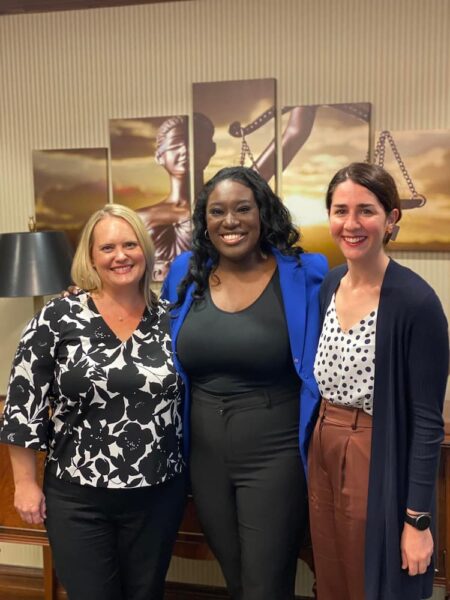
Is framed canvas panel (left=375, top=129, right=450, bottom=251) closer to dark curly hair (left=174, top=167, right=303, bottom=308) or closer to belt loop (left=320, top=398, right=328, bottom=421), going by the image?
dark curly hair (left=174, top=167, right=303, bottom=308)

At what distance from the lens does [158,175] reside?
8.27ft

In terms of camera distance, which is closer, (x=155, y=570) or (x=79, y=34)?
(x=155, y=570)

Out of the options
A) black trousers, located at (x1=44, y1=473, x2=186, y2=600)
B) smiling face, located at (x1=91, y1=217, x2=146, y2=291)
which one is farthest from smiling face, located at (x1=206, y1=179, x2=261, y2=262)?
black trousers, located at (x1=44, y1=473, x2=186, y2=600)

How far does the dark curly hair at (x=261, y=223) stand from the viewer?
5.77ft

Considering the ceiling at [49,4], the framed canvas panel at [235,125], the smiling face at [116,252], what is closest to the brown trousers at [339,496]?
the smiling face at [116,252]

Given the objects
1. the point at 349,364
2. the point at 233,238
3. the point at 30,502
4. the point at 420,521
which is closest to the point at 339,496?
the point at 420,521

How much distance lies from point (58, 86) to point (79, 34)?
22 cm

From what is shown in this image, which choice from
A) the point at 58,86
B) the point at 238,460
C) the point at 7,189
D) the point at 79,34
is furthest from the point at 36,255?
the point at 238,460

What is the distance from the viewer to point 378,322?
1.40m

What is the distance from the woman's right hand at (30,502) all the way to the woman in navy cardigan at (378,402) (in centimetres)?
76

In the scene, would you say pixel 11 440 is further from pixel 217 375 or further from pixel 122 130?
pixel 122 130

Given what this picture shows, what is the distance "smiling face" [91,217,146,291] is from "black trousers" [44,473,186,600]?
560mm

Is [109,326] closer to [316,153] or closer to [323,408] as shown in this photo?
[323,408]

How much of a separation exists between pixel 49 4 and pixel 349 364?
6.43 ft
